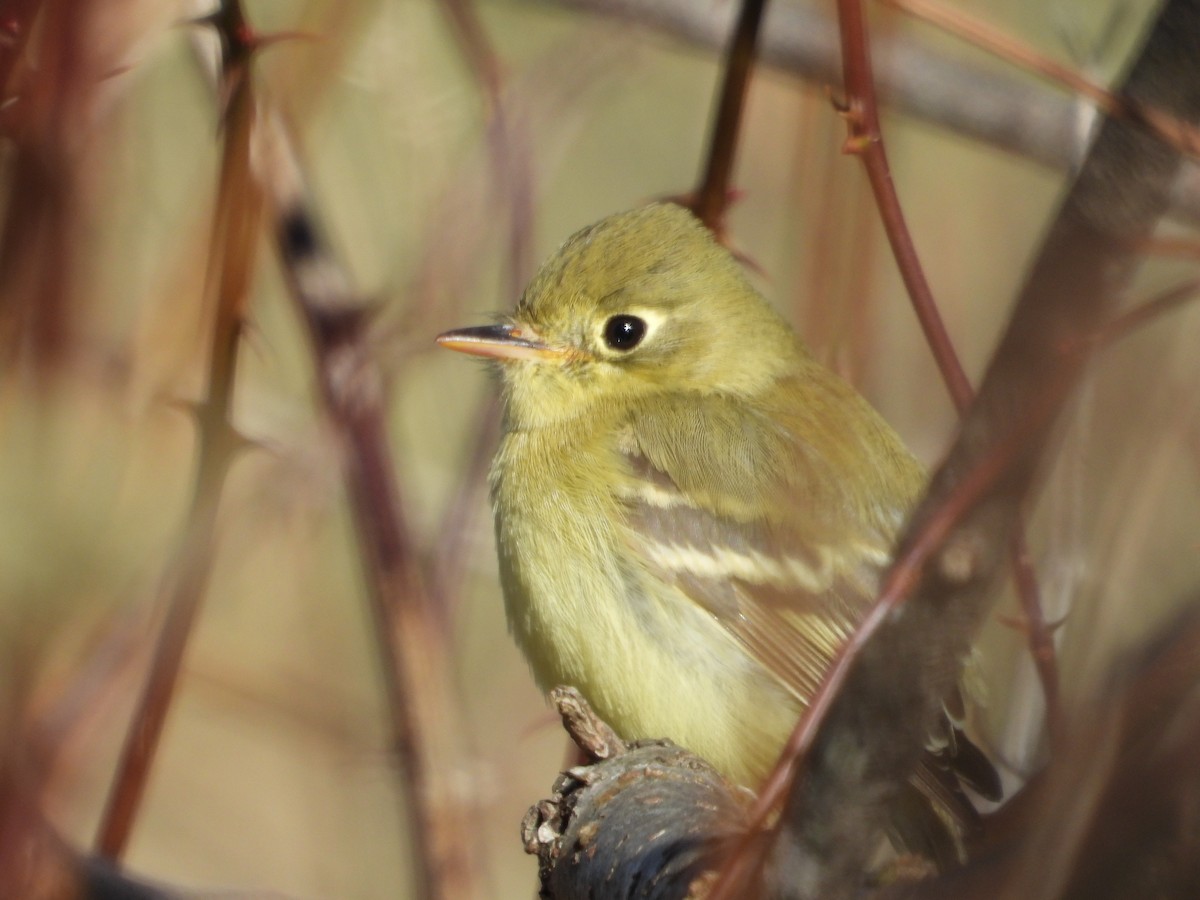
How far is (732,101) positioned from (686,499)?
103cm

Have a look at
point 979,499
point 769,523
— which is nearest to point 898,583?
point 979,499

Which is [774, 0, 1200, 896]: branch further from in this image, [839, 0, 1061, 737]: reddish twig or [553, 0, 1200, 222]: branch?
[553, 0, 1200, 222]: branch

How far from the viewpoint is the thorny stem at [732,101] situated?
3062 mm

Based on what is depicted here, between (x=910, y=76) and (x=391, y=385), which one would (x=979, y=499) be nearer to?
(x=391, y=385)

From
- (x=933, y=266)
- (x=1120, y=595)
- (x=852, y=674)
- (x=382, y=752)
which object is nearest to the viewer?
(x=1120, y=595)

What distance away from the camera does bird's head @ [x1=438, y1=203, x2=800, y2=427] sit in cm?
396

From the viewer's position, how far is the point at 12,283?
2.06 m

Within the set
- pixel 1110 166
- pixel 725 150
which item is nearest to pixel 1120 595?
pixel 1110 166

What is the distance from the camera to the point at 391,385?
449 cm

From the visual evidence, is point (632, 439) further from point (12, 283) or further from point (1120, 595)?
point (1120, 595)

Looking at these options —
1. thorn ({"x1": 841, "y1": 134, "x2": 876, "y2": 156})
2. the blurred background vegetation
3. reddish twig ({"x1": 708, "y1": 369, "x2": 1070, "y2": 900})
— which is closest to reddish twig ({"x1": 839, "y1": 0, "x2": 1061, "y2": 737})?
thorn ({"x1": 841, "y1": 134, "x2": 876, "y2": 156})

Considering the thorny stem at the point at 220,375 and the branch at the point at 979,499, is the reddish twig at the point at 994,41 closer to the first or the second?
the branch at the point at 979,499

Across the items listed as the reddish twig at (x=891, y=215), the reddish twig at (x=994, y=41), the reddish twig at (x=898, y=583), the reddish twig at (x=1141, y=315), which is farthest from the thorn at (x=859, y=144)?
the reddish twig at (x=898, y=583)

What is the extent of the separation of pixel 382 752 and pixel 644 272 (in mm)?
1460
